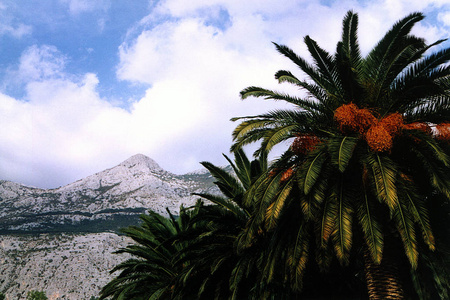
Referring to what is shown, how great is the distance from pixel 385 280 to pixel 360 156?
3.34m

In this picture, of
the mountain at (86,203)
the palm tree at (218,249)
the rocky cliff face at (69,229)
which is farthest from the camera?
the mountain at (86,203)

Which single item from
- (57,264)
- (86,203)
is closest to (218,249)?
(57,264)

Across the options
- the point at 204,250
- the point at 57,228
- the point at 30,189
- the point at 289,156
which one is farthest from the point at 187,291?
the point at 30,189

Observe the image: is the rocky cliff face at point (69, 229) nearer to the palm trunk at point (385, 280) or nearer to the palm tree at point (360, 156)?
the palm tree at point (360, 156)

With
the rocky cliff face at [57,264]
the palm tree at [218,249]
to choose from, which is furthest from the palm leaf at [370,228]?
the rocky cliff face at [57,264]

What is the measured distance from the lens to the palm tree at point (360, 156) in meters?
8.39

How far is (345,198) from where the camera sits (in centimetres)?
895

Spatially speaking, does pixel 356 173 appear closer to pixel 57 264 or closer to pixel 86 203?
pixel 57 264

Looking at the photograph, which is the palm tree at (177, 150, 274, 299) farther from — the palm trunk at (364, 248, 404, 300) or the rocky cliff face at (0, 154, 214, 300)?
the rocky cliff face at (0, 154, 214, 300)

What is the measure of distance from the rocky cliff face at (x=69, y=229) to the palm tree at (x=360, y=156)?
287 ft

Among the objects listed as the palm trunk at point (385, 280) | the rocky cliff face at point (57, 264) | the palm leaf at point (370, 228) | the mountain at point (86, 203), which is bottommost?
the palm trunk at point (385, 280)

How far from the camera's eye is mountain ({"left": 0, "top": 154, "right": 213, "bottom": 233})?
134000mm

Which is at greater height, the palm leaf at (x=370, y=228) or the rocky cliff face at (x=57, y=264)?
the rocky cliff face at (x=57, y=264)

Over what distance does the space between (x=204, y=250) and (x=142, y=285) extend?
5.23 m
